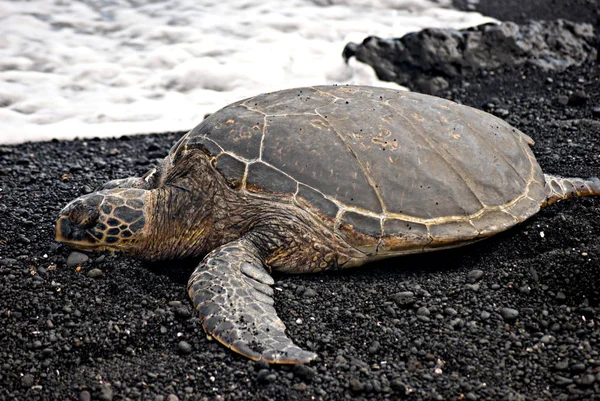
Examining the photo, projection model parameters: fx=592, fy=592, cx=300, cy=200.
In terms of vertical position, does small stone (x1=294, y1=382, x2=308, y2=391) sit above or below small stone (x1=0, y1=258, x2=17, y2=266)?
above

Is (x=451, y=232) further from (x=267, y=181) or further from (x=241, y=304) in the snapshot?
(x=241, y=304)

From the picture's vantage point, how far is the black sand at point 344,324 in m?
2.37

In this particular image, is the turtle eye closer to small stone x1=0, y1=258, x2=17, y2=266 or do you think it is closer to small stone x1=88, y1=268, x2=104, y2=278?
small stone x1=88, y1=268, x2=104, y2=278

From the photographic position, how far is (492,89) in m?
6.04

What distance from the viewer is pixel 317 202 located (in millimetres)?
3123

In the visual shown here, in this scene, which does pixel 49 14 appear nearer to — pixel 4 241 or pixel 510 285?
pixel 4 241

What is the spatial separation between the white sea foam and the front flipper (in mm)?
3116

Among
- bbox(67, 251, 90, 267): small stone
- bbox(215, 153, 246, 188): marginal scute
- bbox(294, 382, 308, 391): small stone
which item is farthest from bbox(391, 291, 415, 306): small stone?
bbox(67, 251, 90, 267): small stone

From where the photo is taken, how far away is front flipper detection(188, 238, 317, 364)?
8.26 feet

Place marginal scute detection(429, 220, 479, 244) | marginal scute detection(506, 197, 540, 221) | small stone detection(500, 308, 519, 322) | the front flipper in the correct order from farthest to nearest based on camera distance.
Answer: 1. marginal scute detection(506, 197, 540, 221)
2. marginal scute detection(429, 220, 479, 244)
3. small stone detection(500, 308, 519, 322)
4. the front flipper

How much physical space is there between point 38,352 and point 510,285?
2.25 meters

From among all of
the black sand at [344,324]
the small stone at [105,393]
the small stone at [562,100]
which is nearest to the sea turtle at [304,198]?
the black sand at [344,324]

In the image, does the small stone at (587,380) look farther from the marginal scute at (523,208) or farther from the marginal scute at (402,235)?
the marginal scute at (523,208)

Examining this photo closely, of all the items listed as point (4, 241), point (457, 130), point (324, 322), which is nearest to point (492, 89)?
point (457, 130)
